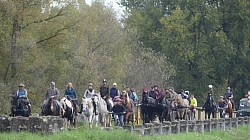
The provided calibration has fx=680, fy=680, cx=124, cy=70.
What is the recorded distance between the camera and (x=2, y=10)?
46.9 meters

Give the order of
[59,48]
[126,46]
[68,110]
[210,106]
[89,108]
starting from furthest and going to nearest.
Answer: [126,46]
[59,48]
[210,106]
[89,108]
[68,110]

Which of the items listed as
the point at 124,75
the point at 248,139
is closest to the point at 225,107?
the point at 248,139

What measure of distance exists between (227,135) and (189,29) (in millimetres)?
29529

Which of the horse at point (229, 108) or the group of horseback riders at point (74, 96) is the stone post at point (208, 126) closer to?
the group of horseback riders at point (74, 96)

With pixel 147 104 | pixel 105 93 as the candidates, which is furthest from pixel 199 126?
pixel 105 93

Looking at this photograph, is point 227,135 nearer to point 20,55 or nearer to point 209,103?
point 209,103

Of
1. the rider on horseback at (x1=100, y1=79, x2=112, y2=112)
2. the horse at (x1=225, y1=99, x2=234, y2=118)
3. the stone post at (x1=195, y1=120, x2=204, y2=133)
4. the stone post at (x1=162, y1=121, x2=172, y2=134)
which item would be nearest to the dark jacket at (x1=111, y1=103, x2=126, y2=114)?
the rider on horseback at (x1=100, y1=79, x2=112, y2=112)

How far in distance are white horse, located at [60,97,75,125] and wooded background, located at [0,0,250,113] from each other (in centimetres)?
1130

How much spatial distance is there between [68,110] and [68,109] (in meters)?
0.06

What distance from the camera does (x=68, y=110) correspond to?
3334 cm

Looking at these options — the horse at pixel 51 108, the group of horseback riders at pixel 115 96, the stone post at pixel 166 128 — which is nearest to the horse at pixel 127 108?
the group of horseback riders at pixel 115 96

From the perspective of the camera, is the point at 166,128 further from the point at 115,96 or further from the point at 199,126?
the point at 115,96

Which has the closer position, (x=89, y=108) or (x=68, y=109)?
(x=68, y=109)

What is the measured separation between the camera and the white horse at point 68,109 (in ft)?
109
